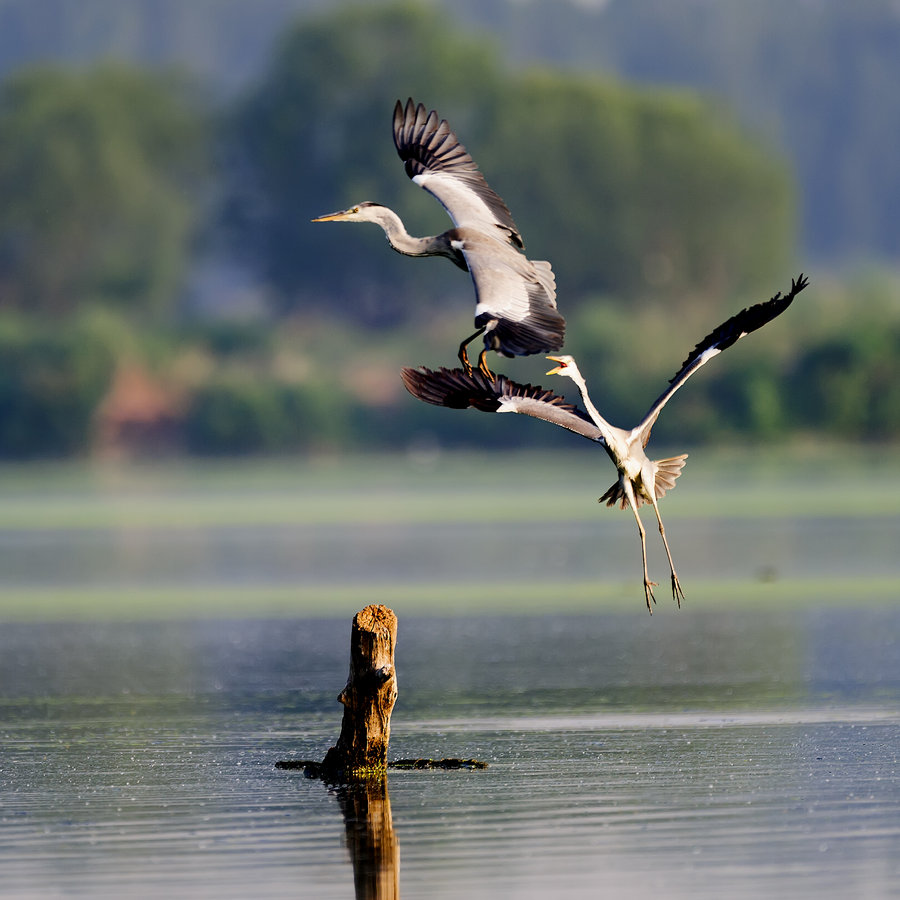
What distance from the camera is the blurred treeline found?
6197 centimetres

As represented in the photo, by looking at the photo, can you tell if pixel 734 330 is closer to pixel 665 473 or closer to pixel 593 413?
pixel 593 413

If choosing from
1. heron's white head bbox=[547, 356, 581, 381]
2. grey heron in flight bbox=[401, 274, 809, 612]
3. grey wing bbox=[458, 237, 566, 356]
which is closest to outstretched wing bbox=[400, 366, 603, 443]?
grey heron in flight bbox=[401, 274, 809, 612]

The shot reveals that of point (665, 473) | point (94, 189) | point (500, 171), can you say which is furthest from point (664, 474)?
point (94, 189)

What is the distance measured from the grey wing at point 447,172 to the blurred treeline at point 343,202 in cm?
4384

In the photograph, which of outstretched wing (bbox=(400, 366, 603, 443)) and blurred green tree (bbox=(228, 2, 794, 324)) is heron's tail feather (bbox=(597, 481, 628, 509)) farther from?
blurred green tree (bbox=(228, 2, 794, 324))

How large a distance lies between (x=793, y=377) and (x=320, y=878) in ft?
140

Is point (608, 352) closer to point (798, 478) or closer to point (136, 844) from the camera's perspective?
point (798, 478)

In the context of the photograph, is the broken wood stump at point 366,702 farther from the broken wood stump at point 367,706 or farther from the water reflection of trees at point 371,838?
the water reflection of trees at point 371,838

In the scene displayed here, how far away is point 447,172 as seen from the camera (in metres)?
12.0

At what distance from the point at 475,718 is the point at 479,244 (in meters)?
3.53

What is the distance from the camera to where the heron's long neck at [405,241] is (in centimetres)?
1139

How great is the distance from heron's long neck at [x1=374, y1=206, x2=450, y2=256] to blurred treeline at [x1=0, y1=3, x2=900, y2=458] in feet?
145

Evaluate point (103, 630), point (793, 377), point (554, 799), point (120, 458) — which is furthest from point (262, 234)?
point (554, 799)

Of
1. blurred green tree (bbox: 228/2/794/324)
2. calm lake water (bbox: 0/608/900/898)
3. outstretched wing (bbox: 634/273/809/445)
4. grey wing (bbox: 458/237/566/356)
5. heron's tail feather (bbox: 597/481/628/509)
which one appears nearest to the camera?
calm lake water (bbox: 0/608/900/898)
